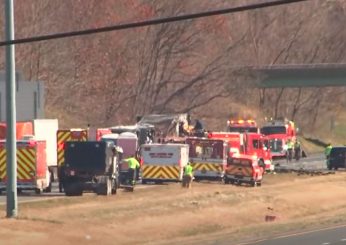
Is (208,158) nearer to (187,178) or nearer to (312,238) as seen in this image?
(187,178)

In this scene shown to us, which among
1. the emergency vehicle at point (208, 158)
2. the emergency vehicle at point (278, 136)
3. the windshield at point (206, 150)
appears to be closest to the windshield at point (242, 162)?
the emergency vehicle at point (208, 158)

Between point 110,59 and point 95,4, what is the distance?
5285 mm

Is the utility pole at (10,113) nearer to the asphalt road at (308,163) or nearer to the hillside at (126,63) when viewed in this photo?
the asphalt road at (308,163)

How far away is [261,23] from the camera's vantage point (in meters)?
104

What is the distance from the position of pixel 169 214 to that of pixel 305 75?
5422 cm

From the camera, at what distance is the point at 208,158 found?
160 feet

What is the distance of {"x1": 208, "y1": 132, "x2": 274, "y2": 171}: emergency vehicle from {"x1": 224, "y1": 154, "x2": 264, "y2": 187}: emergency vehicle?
15.9 feet

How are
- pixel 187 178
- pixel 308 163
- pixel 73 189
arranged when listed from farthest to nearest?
pixel 308 163, pixel 187 178, pixel 73 189

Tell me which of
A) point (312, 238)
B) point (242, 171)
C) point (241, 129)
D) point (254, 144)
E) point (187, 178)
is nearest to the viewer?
→ point (312, 238)

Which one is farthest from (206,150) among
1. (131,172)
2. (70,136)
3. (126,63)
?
(126,63)

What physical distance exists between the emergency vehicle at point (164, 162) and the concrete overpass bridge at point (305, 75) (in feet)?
135

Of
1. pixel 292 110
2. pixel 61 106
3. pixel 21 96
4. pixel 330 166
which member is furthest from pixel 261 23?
pixel 21 96

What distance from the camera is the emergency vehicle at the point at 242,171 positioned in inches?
1869

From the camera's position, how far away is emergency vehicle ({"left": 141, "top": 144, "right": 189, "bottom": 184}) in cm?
4556
